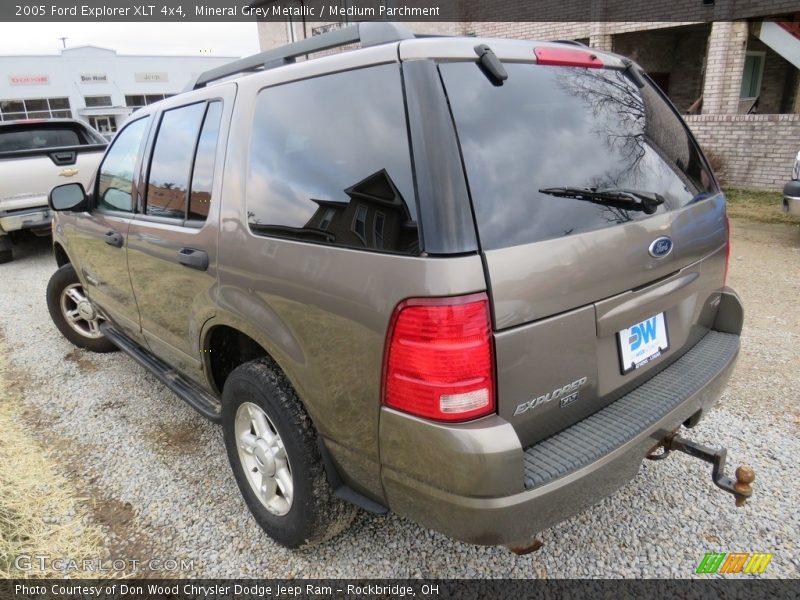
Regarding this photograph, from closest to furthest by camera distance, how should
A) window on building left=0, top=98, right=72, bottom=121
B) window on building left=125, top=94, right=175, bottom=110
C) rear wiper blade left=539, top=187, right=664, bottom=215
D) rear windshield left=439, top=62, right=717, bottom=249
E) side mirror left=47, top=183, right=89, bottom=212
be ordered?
rear windshield left=439, top=62, right=717, bottom=249 → rear wiper blade left=539, top=187, right=664, bottom=215 → side mirror left=47, top=183, right=89, bottom=212 → window on building left=0, top=98, right=72, bottom=121 → window on building left=125, top=94, right=175, bottom=110

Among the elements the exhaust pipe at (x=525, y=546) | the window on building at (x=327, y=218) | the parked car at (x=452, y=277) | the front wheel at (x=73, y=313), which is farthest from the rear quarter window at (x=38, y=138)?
the exhaust pipe at (x=525, y=546)

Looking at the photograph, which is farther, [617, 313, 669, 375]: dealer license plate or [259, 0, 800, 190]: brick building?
[259, 0, 800, 190]: brick building

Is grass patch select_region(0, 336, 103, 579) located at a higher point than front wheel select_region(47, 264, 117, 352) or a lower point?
lower

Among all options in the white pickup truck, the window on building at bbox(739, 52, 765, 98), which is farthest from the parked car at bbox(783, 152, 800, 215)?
the white pickup truck

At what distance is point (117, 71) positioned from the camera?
44.9m

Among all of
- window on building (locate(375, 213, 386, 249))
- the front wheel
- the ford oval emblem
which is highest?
window on building (locate(375, 213, 386, 249))

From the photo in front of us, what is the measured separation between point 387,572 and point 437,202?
5.24 ft

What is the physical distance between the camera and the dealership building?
4072 centimetres

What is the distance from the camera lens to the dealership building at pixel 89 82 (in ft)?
134

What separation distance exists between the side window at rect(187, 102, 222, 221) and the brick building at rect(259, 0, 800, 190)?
10.2 meters

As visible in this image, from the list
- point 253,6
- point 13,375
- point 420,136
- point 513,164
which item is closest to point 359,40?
point 420,136

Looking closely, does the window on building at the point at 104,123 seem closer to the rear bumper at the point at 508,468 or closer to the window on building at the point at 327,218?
the window on building at the point at 327,218

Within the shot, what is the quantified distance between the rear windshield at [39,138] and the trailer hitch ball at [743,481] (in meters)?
9.27

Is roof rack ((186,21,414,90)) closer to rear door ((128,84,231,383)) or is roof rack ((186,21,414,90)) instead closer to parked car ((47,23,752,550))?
parked car ((47,23,752,550))
